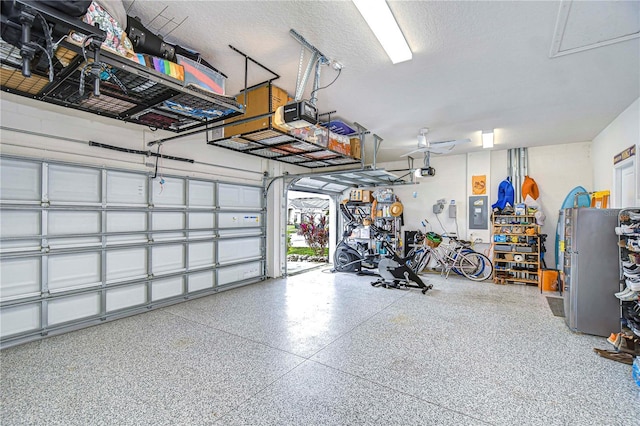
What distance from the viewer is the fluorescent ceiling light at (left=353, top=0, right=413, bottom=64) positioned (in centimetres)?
203

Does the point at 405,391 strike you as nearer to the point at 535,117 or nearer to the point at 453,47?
the point at 453,47

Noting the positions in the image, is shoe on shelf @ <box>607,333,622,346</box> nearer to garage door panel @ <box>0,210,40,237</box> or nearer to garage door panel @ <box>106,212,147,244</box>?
garage door panel @ <box>106,212,147,244</box>

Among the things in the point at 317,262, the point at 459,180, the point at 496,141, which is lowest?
the point at 317,262

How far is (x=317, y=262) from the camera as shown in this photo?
9.16m

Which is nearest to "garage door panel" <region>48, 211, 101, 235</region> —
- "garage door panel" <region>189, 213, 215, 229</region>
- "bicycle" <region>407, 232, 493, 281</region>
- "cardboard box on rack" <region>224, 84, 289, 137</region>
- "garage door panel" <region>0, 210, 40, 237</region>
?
"garage door panel" <region>0, 210, 40, 237</region>

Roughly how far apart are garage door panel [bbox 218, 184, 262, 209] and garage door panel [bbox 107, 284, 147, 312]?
2.03m

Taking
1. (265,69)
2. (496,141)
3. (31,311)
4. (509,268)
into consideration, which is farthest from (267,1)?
(509,268)

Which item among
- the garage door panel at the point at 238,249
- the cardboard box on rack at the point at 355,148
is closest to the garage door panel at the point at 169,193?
the garage door panel at the point at 238,249

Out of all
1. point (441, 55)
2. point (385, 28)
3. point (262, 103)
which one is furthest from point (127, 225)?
point (441, 55)

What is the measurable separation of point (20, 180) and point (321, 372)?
13.4 ft

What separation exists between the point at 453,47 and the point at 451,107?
63.1 inches

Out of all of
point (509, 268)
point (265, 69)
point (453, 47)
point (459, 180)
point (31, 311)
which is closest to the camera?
point (453, 47)

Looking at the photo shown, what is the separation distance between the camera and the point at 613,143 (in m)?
4.59

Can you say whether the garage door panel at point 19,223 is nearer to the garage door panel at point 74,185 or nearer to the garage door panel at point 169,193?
the garage door panel at point 74,185
